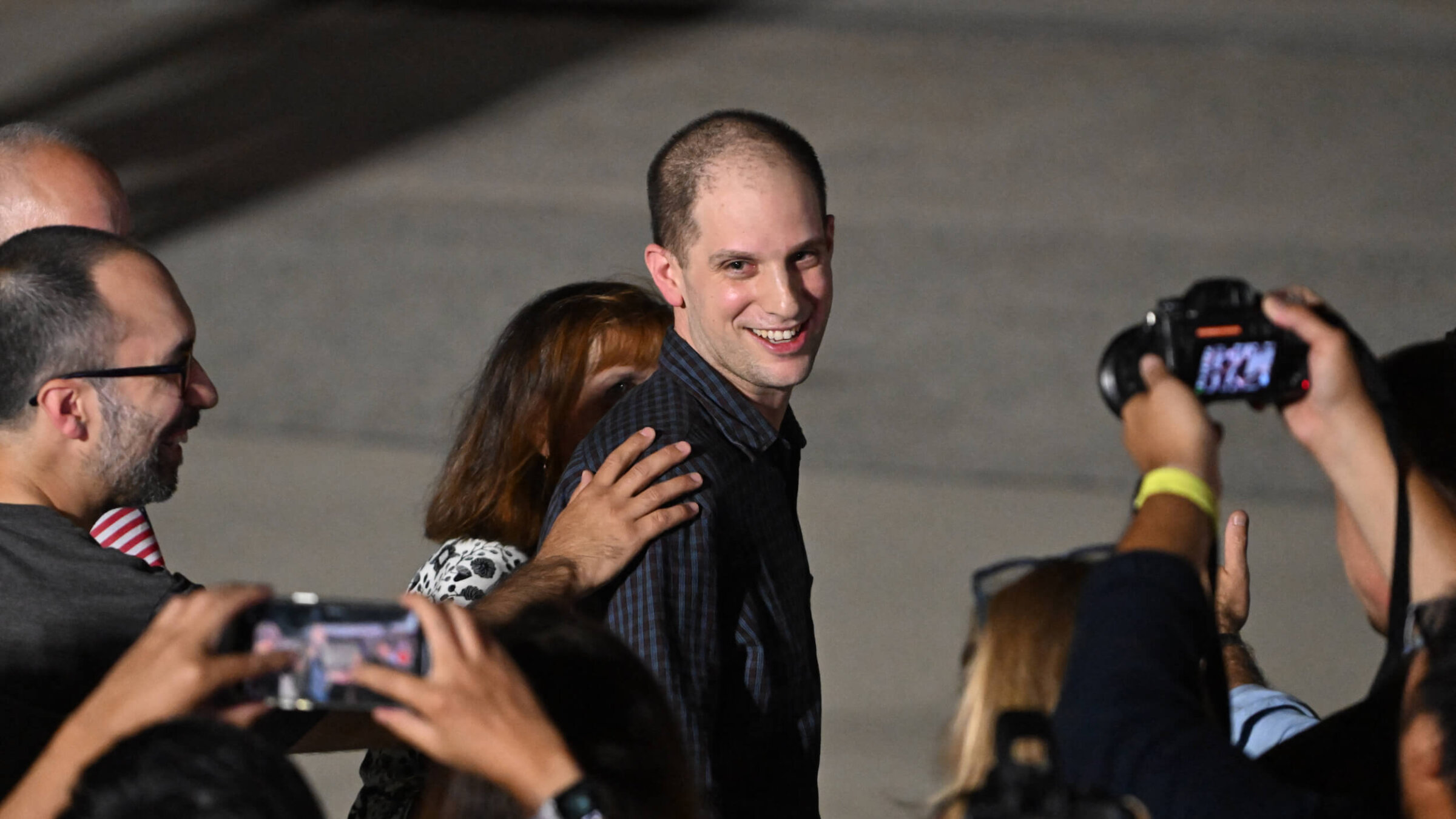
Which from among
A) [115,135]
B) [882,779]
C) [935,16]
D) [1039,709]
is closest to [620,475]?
Result: [1039,709]

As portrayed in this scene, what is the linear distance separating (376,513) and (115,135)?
4.82 metres

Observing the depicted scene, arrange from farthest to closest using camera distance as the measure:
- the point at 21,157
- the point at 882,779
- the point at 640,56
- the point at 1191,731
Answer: the point at 640,56, the point at 882,779, the point at 21,157, the point at 1191,731

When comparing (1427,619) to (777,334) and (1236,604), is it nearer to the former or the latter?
(1236,604)

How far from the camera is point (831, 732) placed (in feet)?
17.8

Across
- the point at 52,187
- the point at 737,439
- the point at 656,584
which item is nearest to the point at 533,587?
the point at 656,584

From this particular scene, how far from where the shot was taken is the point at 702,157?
3086 millimetres

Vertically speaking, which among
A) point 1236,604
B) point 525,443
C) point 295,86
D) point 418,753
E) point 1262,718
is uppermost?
point 295,86

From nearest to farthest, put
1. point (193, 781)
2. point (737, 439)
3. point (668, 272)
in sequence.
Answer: point (193, 781) → point (737, 439) → point (668, 272)

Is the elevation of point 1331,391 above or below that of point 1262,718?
above

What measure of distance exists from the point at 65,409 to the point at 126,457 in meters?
0.12

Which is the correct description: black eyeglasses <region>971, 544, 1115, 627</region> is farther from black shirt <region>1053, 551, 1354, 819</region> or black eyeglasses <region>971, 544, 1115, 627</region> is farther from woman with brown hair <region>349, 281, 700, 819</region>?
woman with brown hair <region>349, 281, 700, 819</region>

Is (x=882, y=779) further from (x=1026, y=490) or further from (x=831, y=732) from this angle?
(x=1026, y=490)

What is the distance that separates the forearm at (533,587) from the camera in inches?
105

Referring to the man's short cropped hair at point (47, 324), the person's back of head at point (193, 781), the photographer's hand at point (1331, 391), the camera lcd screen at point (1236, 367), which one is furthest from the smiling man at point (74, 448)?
the photographer's hand at point (1331, 391)
